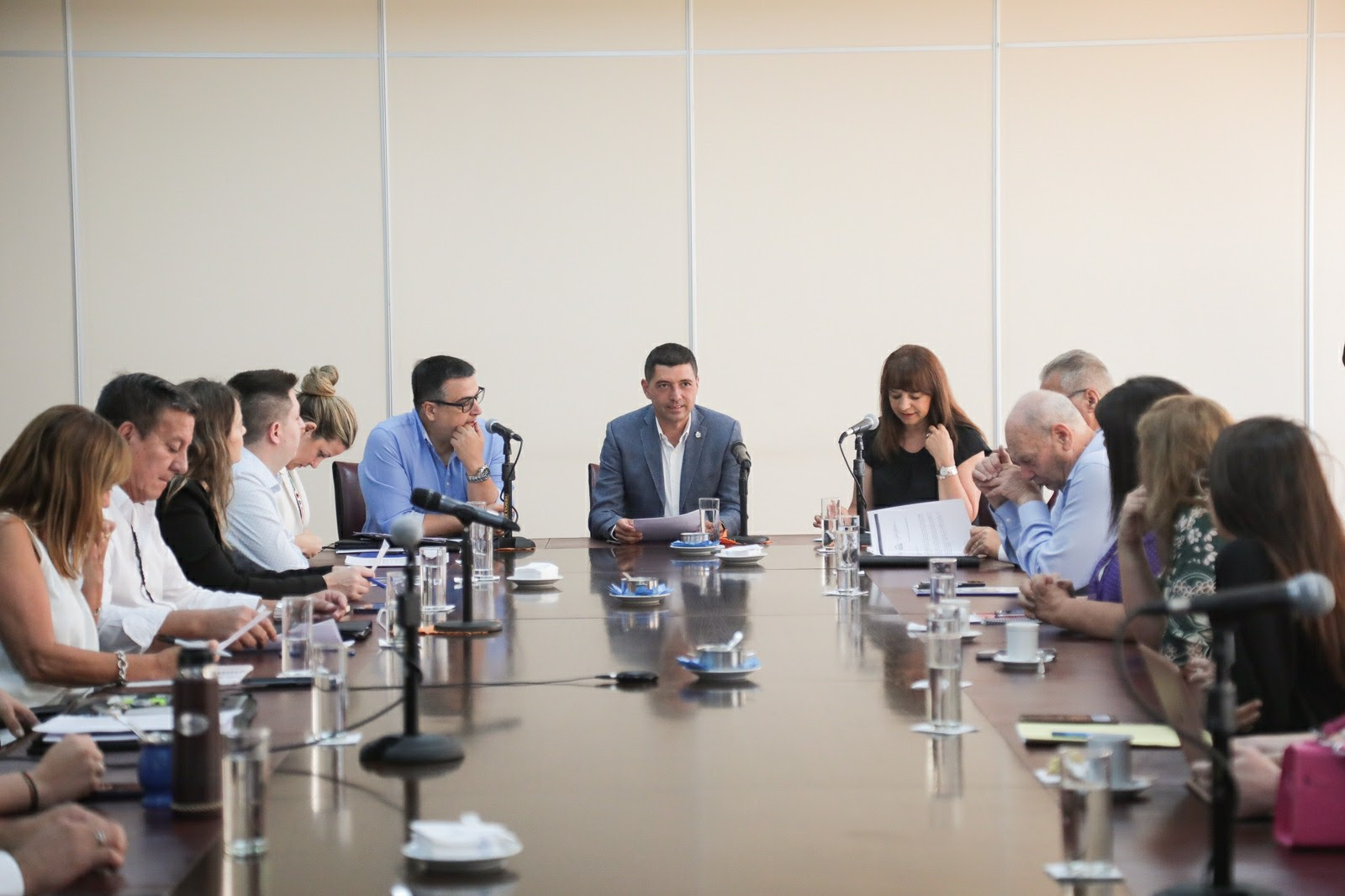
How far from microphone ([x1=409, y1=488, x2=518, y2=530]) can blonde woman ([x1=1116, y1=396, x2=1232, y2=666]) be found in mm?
1157

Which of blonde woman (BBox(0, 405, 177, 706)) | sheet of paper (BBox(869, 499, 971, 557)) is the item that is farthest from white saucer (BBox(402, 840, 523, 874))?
sheet of paper (BBox(869, 499, 971, 557))

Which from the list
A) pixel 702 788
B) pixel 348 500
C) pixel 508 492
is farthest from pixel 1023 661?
pixel 348 500

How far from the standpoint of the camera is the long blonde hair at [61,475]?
2684 millimetres

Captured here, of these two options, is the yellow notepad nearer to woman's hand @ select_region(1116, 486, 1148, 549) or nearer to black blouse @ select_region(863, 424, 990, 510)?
woman's hand @ select_region(1116, 486, 1148, 549)

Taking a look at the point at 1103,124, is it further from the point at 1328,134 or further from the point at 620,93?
the point at 620,93

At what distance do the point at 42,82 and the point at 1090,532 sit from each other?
5751mm

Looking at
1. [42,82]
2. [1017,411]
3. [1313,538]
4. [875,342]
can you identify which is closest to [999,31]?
[875,342]

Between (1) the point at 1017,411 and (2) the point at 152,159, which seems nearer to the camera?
(1) the point at 1017,411

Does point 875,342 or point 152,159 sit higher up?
point 152,159

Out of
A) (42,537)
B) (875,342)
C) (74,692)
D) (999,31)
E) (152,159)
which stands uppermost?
(999,31)

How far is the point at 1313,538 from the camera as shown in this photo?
203cm

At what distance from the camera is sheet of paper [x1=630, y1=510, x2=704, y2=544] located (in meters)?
5.08

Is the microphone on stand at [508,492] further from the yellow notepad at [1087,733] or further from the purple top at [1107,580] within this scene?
the yellow notepad at [1087,733]

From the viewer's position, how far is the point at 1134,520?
9.07ft
